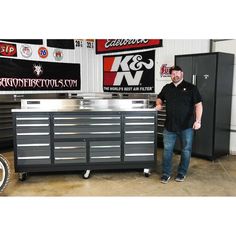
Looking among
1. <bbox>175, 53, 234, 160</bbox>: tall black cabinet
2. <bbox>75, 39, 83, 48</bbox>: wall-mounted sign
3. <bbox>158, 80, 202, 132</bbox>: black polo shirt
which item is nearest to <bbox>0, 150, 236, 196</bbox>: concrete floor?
<bbox>175, 53, 234, 160</bbox>: tall black cabinet

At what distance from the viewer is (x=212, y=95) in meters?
4.19

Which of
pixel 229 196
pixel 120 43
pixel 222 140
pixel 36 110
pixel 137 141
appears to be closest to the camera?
pixel 229 196

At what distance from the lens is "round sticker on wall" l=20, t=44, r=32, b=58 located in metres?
5.30

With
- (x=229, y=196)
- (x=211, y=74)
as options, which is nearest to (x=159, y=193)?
(x=229, y=196)

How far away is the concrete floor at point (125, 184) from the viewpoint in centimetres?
316

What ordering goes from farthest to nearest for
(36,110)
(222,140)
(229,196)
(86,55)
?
(86,55)
(222,140)
(36,110)
(229,196)

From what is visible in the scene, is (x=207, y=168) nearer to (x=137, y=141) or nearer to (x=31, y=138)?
(x=137, y=141)

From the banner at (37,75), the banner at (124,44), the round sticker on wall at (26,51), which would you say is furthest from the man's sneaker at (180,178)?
the round sticker on wall at (26,51)

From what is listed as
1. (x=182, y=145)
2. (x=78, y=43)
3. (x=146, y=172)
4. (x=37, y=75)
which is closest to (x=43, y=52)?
(x=37, y=75)

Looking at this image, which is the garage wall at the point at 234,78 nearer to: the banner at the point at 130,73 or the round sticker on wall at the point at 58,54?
the banner at the point at 130,73

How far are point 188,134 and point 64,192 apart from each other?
5.24 feet

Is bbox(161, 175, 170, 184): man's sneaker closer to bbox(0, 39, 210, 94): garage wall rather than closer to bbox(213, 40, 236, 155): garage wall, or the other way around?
bbox(213, 40, 236, 155): garage wall

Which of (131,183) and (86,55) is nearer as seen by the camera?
(131,183)

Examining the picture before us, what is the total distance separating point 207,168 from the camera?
159 inches
